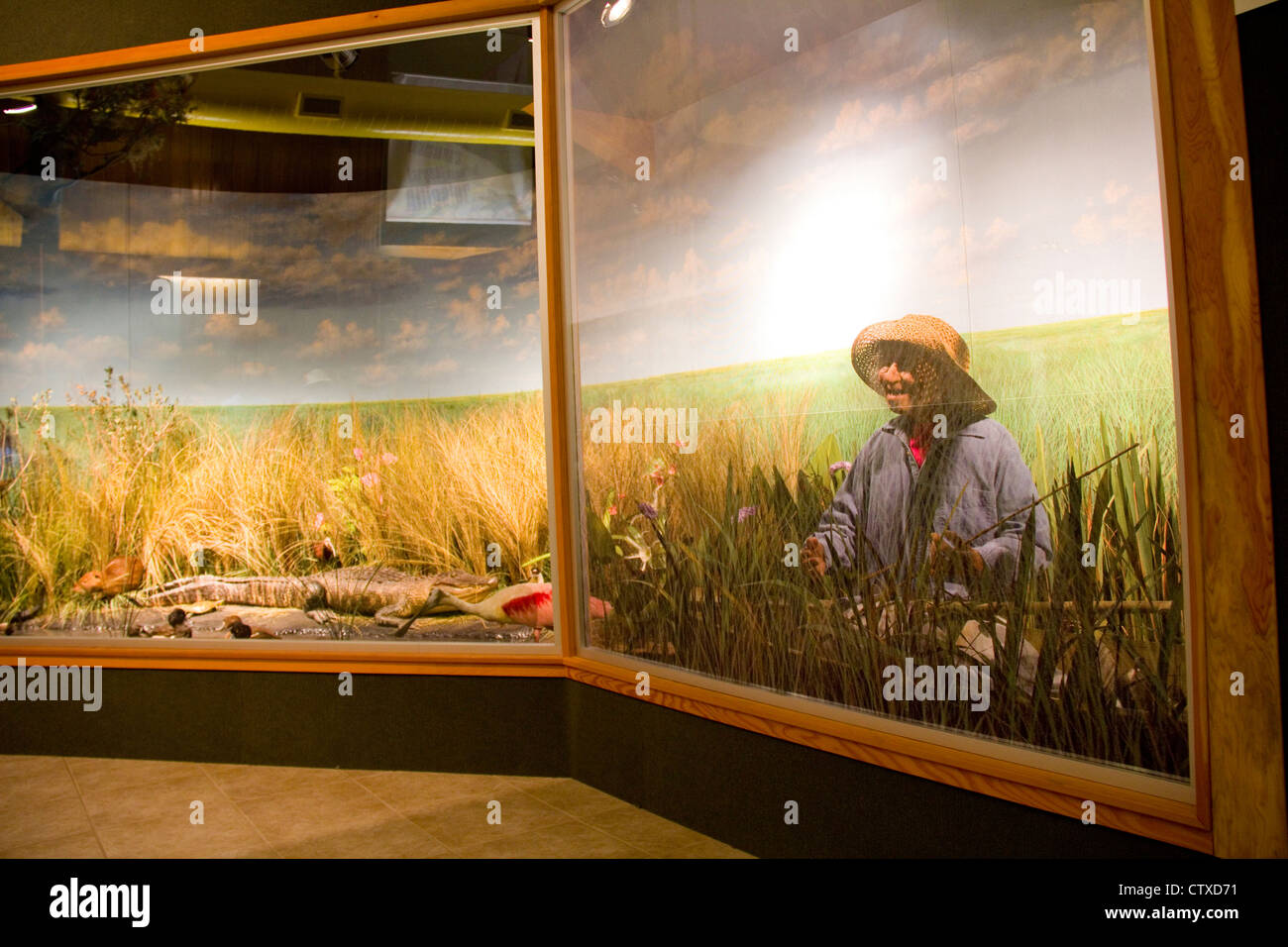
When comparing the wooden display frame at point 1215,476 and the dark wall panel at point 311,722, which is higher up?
the wooden display frame at point 1215,476

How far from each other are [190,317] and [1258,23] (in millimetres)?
4000

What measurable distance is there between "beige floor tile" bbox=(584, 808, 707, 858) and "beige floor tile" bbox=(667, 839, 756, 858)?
0.08ft

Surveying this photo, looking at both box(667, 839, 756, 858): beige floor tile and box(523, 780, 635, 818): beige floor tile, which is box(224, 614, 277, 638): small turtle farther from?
box(667, 839, 756, 858): beige floor tile

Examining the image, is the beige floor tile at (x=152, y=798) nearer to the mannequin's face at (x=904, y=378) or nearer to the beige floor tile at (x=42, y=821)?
the beige floor tile at (x=42, y=821)

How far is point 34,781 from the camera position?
3.81m

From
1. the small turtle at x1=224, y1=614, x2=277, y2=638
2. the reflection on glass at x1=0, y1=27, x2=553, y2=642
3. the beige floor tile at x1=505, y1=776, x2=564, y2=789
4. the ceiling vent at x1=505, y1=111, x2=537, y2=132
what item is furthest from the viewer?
the small turtle at x1=224, y1=614, x2=277, y2=638

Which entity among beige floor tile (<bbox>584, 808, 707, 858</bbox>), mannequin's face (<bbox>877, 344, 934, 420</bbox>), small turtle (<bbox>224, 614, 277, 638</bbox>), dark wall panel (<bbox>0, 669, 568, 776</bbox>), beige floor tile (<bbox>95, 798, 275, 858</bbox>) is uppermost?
mannequin's face (<bbox>877, 344, 934, 420</bbox>)

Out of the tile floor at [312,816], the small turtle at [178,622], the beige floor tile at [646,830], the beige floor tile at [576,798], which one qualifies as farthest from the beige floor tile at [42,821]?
the beige floor tile at [646,830]

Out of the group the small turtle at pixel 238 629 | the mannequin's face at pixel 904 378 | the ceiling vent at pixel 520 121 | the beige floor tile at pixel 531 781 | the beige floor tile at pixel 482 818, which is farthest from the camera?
the small turtle at pixel 238 629

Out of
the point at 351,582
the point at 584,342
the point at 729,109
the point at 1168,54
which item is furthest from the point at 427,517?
the point at 1168,54

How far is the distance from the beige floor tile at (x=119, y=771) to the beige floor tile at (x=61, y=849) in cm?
61

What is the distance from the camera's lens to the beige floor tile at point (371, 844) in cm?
295

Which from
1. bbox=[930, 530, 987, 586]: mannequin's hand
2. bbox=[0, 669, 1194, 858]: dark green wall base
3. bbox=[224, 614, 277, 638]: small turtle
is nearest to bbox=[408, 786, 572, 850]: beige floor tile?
bbox=[0, 669, 1194, 858]: dark green wall base

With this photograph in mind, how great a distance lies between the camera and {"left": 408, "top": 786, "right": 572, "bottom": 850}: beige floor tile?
3.09m
